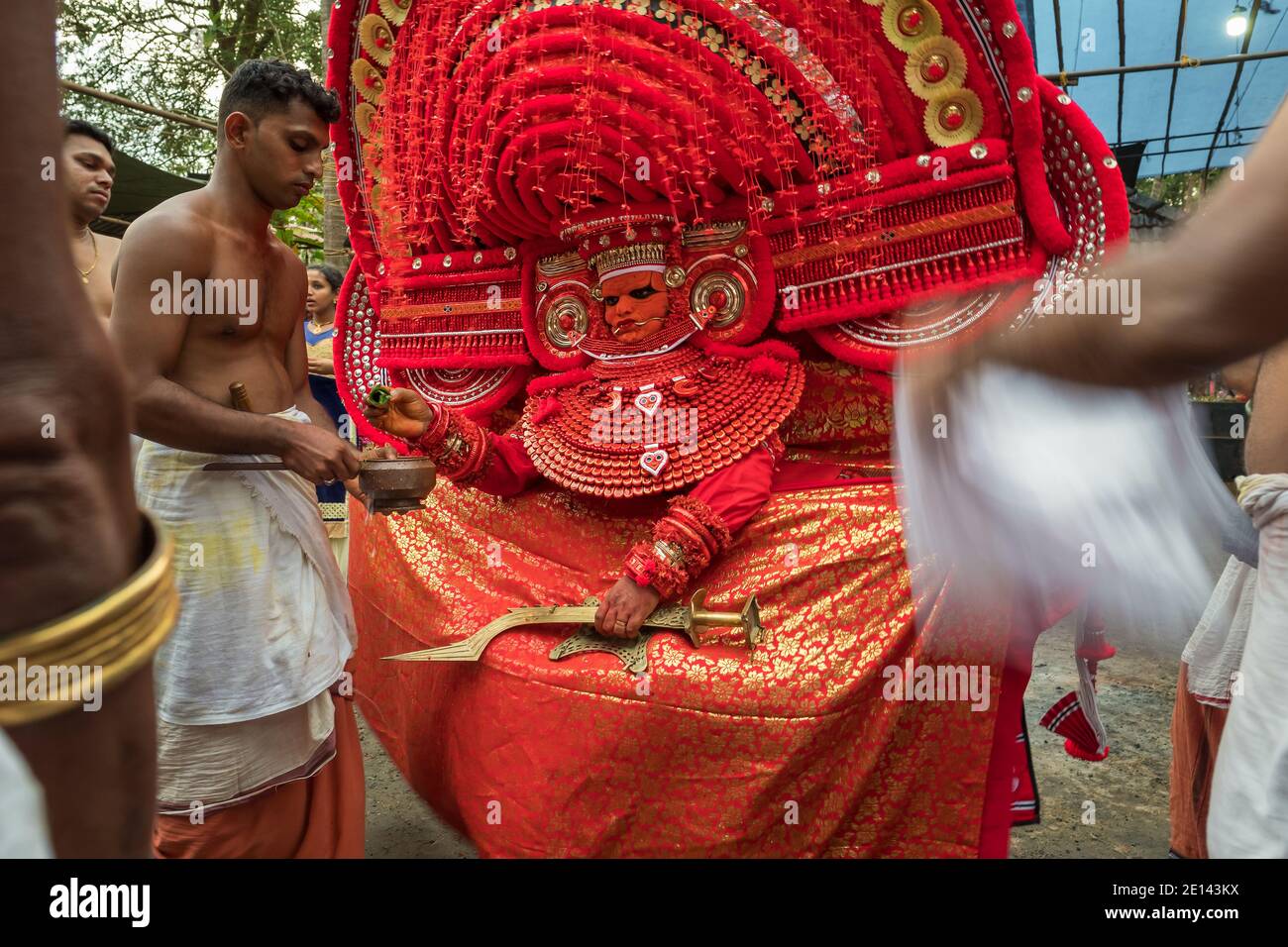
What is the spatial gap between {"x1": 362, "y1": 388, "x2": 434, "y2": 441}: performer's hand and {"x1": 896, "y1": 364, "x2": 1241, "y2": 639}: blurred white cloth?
149 centimetres

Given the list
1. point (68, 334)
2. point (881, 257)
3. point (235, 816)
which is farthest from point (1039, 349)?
point (235, 816)

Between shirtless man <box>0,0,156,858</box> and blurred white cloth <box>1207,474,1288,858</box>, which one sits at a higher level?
shirtless man <box>0,0,156,858</box>

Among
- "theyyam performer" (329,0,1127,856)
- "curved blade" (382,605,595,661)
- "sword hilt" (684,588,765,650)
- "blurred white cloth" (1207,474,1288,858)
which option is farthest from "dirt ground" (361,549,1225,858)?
"sword hilt" (684,588,765,650)

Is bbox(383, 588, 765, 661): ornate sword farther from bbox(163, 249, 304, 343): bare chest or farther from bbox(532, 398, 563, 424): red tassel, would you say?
bbox(163, 249, 304, 343): bare chest

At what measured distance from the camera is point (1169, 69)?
5.87 meters

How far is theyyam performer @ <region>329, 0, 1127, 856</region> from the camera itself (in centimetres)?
185

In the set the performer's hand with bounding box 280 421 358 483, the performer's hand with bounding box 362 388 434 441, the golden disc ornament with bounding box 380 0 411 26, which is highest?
the golden disc ornament with bounding box 380 0 411 26

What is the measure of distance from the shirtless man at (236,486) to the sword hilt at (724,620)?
0.90m

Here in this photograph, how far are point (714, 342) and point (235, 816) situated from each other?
5.67 ft

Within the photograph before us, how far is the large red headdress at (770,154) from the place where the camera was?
76.5 inches

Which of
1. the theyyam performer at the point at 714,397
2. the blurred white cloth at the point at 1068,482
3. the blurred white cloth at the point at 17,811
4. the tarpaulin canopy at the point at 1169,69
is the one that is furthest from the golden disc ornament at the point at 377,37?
the tarpaulin canopy at the point at 1169,69

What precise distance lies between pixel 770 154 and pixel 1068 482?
1429 millimetres

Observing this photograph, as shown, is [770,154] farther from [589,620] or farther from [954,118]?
[589,620]
